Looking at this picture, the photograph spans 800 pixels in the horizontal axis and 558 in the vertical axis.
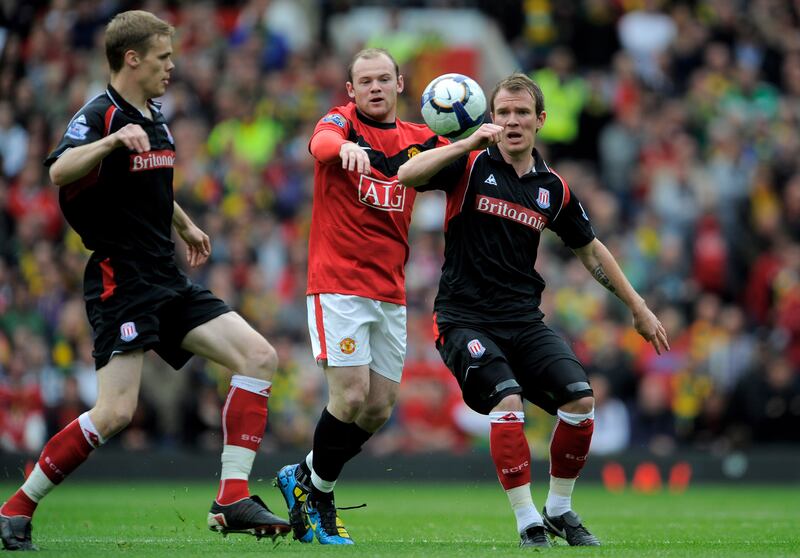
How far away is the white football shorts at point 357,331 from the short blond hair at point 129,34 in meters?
1.75

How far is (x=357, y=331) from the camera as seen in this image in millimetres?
7879

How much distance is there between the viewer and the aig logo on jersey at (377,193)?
26.1 ft

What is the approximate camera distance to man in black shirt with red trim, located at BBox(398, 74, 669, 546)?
25.2 feet

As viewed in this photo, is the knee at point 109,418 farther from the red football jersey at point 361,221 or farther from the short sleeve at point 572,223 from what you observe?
the short sleeve at point 572,223

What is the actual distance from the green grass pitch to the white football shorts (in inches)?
42.2

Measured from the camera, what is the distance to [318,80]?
18.9m

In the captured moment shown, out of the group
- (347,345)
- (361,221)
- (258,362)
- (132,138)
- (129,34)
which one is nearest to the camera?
(132,138)

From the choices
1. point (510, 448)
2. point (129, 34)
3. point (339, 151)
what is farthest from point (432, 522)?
point (129, 34)

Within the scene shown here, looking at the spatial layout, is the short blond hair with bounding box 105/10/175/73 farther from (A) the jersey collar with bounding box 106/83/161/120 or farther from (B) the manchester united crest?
(B) the manchester united crest

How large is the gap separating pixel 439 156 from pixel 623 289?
5.14 ft

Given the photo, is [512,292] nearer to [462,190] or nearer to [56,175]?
[462,190]

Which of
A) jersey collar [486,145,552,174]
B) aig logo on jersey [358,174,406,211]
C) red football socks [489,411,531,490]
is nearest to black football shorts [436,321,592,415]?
red football socks [489,411,531,490]

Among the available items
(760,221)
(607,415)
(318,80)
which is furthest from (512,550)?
(318,80)

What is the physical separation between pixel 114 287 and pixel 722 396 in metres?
10.3
